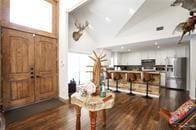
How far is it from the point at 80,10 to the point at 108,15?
57.8 inches

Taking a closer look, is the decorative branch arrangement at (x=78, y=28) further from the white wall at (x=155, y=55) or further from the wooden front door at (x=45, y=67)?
the white wall at (x=155, y=55)

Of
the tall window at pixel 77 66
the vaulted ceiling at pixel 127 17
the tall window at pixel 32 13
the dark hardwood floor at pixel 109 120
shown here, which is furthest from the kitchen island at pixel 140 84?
the tall window at pixel 32 13

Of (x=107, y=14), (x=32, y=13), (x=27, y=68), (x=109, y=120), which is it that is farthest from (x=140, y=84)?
(x=32, y=13)

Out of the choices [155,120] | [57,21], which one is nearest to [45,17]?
[57,21]

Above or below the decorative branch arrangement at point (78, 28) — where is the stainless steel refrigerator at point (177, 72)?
below

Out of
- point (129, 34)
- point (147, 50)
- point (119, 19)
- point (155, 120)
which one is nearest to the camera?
point (155, 120)

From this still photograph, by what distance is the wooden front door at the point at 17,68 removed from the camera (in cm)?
335

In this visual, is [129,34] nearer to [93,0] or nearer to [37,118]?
[93,0]

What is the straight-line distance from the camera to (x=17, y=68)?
3.57 m

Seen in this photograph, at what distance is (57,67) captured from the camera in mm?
4742

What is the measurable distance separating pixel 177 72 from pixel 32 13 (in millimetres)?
7336

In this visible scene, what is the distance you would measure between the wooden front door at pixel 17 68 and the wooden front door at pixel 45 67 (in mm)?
181

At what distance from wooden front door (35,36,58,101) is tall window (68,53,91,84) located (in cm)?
226

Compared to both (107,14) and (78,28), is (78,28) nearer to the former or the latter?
(78,28)
